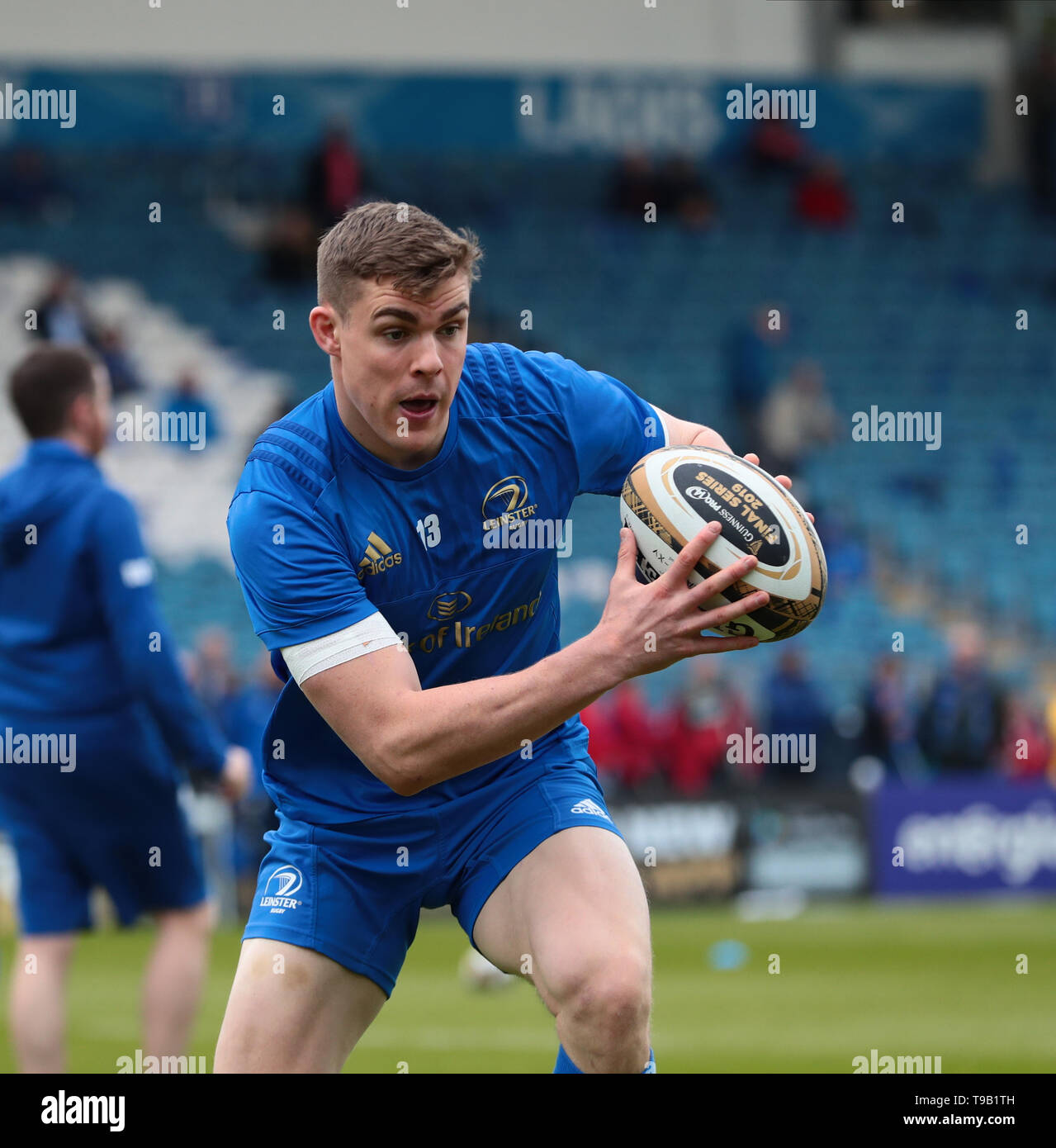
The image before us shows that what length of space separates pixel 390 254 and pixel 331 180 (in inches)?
639

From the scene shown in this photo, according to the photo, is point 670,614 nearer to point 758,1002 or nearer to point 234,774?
point 234,774

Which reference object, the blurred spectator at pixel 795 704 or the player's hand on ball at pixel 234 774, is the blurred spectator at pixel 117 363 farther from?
the player's hand on ball at pixel 234 774

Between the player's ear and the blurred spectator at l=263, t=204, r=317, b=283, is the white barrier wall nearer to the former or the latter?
the blurred spectator at l=263, t=204, r=317, b=283

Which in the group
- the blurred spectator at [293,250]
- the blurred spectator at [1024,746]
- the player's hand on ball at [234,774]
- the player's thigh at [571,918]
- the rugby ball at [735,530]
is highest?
the blurred spectator at [293,250]

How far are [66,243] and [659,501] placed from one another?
17066mm

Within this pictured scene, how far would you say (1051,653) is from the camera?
19297 millimetres

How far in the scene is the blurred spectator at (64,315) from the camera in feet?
59.8

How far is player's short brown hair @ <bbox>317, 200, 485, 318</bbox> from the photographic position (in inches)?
169

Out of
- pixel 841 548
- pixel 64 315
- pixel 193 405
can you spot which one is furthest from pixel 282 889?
pixel 64 315

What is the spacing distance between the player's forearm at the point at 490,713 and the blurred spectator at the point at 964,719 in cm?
1287

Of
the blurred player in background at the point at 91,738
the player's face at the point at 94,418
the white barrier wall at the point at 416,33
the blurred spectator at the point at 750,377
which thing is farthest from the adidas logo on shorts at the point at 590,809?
the white barrier wall at the point at 416,33

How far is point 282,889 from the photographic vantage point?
183 inches
